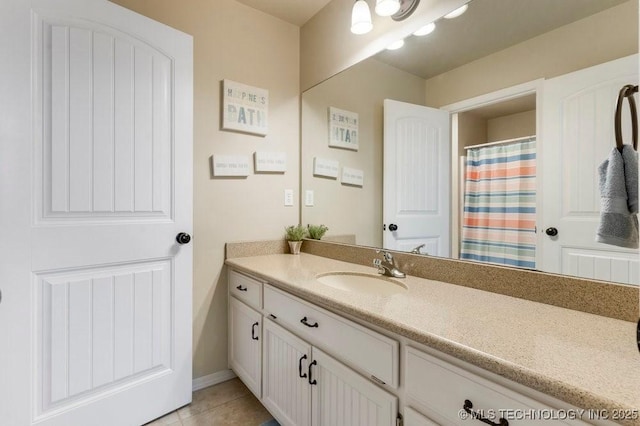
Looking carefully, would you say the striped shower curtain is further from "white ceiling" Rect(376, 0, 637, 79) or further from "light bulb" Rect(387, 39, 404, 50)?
"light bulb" Rect(387, 39, 404, 50)

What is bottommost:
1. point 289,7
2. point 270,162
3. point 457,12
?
point 270,162

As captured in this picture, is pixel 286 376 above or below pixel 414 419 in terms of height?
below

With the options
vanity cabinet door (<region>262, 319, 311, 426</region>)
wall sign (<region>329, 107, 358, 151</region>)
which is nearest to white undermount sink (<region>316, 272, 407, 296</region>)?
vanity cabinet door (<region>262, 319, 311, 426</region>)

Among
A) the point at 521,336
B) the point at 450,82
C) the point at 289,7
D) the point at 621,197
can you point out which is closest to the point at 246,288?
the point at 521,336

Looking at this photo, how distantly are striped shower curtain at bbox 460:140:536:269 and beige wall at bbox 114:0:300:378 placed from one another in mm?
1256

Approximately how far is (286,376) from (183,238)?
862 mm

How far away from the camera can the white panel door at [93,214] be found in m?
1.17

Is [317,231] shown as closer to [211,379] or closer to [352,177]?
[352,177]

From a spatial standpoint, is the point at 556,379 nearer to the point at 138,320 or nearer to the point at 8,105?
the point at 138,320

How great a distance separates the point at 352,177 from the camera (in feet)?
6.33

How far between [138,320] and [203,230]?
1.87 ft

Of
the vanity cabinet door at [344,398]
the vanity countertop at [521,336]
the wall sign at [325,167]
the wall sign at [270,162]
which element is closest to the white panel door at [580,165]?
the vanity countertop at [521,336]

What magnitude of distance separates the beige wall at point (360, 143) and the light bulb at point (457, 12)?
0.27 meters

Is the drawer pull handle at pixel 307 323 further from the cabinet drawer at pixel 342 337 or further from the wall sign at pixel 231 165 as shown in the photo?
the wall sign at pixel 231 165
